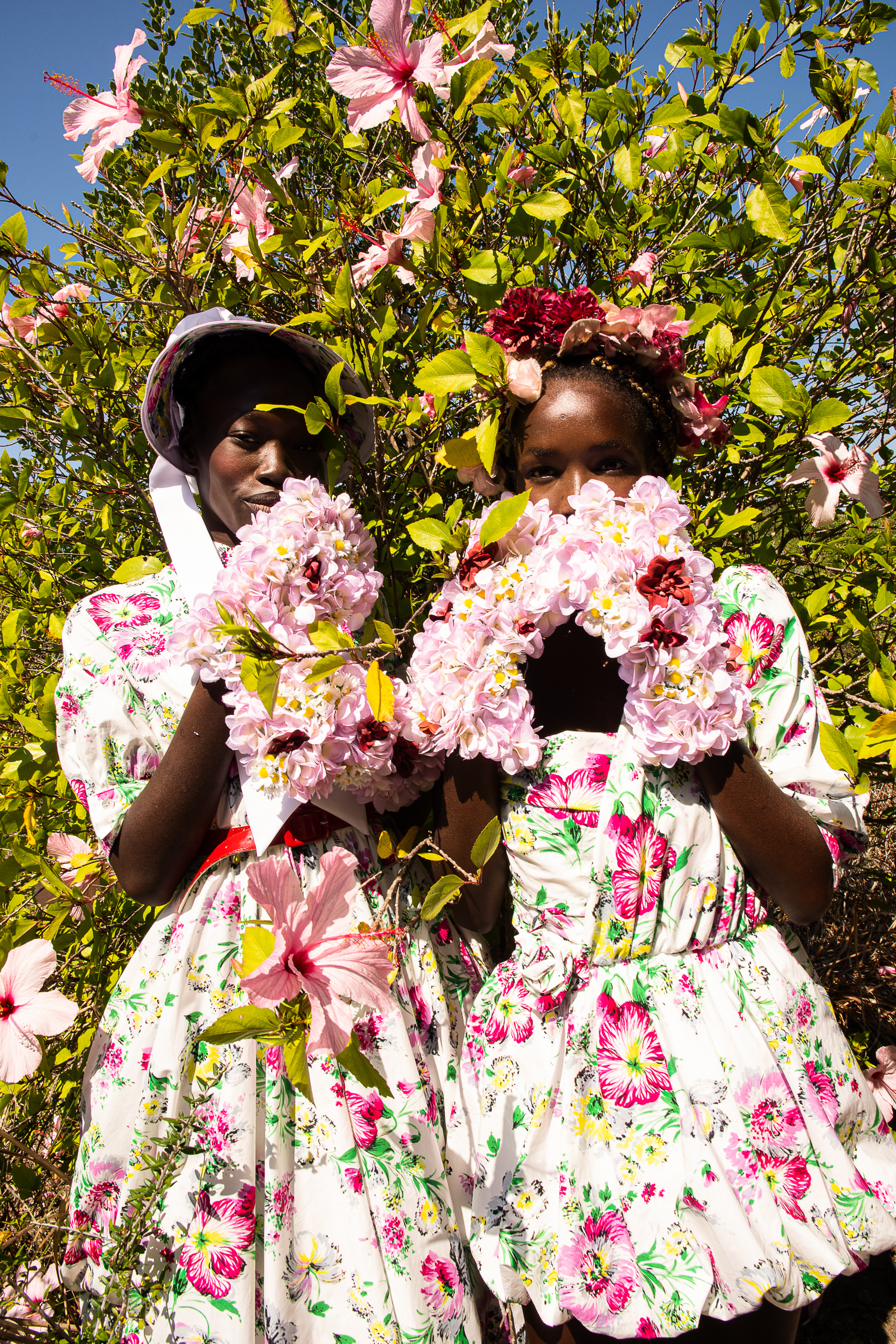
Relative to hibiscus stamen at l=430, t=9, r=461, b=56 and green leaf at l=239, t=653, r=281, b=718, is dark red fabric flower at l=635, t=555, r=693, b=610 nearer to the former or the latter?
green leaf at l=239, t=653, r=281, b=718

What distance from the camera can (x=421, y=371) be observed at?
4.12ft

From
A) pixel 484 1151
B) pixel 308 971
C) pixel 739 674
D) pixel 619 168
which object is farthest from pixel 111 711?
pixel 619 168

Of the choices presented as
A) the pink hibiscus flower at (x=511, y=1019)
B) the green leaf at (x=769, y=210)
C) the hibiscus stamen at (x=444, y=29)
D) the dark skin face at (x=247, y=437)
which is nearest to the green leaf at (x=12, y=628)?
the dark skin face at (x=247, y=437)

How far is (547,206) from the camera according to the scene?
140 cm

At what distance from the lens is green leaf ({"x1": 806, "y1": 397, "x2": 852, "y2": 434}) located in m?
1.28

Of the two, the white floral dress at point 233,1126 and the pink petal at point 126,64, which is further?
the pink petal at point 126,64

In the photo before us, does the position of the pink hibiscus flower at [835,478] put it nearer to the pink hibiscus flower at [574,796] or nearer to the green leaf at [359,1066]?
the pink hibiscus flower at [574,796]

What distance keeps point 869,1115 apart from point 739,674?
706 millimetres

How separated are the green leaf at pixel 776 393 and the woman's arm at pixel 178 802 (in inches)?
39.2

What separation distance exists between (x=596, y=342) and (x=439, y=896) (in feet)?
A: 3.03

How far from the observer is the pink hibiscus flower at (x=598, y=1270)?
3.49ft

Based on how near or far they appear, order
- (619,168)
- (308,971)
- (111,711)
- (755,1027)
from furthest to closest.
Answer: (619,168) < (111,711) < (755,1027) < (308,971)

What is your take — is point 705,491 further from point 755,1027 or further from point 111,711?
point 111,711

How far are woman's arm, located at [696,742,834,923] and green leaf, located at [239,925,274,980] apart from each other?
68 cm
